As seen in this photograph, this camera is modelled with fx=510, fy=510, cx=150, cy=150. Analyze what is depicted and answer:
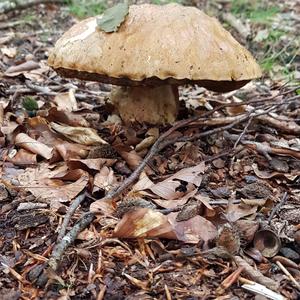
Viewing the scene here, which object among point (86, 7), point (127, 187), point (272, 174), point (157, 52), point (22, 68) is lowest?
point (86, 7)

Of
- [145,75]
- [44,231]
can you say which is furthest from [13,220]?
[145,75]

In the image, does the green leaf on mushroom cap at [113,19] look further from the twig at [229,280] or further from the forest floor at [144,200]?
the twig at [229,280]

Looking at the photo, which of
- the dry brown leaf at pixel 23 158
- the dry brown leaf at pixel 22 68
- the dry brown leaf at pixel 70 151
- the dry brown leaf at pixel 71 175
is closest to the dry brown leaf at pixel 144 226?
the dry brown leaf at pixel 71 175

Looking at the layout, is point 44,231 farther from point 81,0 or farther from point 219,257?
point 81,0

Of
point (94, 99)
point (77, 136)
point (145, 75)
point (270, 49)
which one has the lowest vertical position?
point (270, 49)

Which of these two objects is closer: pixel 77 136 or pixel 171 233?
pixel 171 233

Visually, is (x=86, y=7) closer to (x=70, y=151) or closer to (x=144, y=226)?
(x=70, y=151)

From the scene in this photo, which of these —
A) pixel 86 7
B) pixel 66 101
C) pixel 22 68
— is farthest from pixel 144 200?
pixel 86 7
